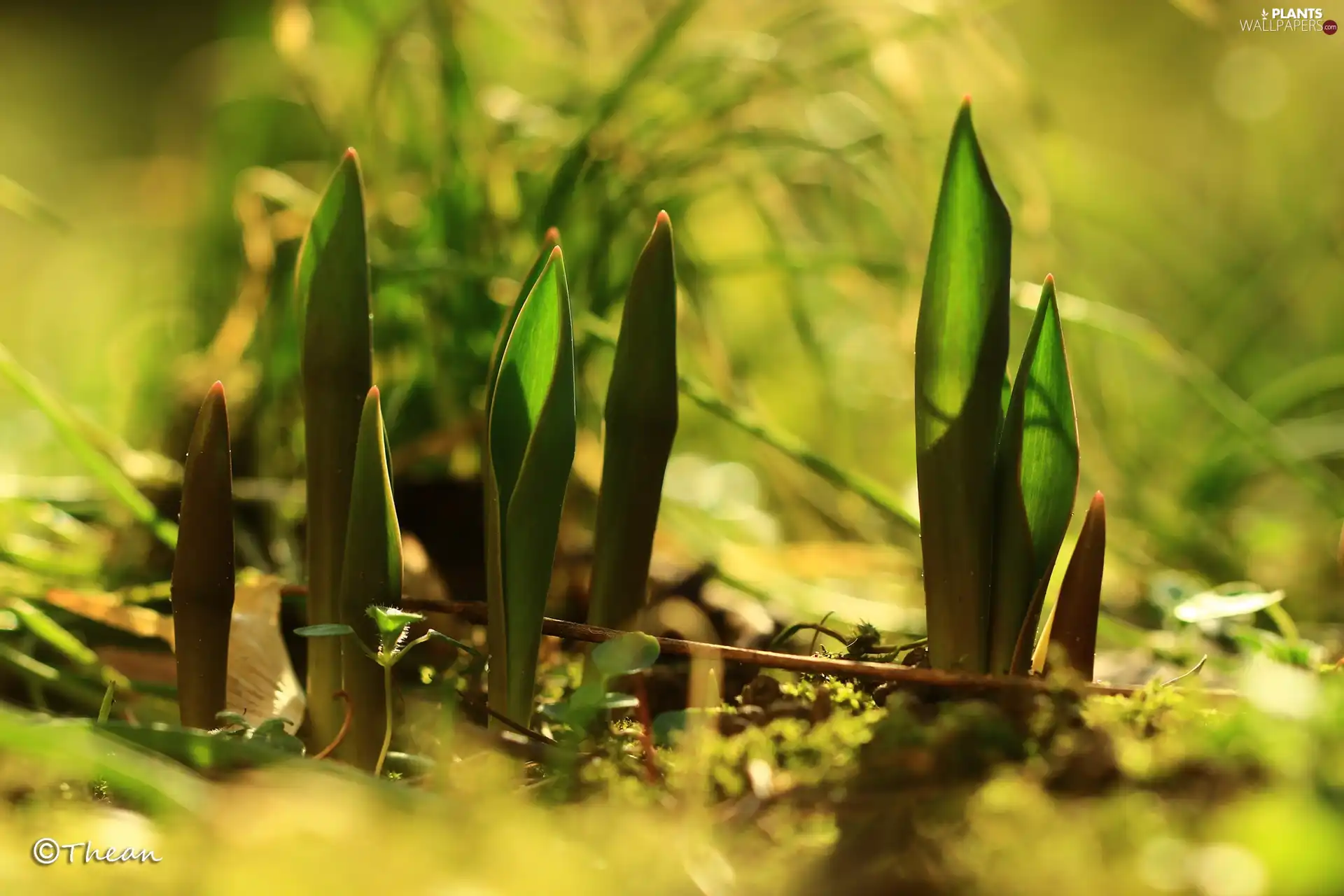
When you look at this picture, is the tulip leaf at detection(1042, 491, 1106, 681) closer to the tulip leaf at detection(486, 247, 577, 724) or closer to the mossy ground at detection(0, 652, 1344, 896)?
the mossy ground at detection(0, 652, 1344, 896)

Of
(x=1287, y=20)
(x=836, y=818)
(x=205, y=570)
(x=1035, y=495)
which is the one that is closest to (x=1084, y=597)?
(x=1035, y=495)

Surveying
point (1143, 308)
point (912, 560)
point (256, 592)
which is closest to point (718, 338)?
point (912, 560)

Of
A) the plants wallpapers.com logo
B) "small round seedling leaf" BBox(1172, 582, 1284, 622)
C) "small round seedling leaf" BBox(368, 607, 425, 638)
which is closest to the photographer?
"small round seedling leaf" BBox(368, 607, 425, 638)

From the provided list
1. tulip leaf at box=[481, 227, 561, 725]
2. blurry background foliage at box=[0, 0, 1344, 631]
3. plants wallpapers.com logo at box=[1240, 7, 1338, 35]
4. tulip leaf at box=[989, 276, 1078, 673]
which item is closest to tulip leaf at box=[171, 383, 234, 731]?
tulip leaf at box=[481, 227, 561, 725]

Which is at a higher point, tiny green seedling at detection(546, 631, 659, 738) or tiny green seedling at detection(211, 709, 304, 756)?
tiny green seedling at detection(546, 631, 659, 738)

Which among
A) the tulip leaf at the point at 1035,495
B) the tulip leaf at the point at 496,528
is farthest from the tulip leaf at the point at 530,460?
the tulip leaf at the point at 1035,495

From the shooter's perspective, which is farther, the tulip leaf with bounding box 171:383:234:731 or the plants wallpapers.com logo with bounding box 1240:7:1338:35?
the plants wallpapers.com logo with bounding box 1240:7:1338:35

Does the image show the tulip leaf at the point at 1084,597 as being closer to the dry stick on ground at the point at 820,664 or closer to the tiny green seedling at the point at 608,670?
the dry stick on ground at the point at 820,664

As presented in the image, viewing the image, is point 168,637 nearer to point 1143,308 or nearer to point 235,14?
point 235,14
